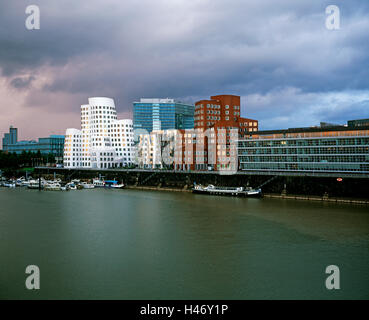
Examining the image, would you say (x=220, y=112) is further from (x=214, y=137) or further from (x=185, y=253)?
(x=185, y=253)

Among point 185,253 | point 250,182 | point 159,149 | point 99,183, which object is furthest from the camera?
point 159,149

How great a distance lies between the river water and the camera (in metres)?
24.5

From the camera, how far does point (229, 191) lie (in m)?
81.8

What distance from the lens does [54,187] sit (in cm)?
9956

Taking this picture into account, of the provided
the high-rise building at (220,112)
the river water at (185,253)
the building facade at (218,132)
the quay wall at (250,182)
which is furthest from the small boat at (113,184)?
the river water at (185,253)

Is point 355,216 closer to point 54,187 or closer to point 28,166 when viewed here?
point 54,187

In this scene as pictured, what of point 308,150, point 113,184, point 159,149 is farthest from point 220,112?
point 308,150

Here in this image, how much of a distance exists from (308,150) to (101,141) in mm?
98555

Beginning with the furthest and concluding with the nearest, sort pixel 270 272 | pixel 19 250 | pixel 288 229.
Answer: pixel 288 229
pixel 19 250
pixel 270 272

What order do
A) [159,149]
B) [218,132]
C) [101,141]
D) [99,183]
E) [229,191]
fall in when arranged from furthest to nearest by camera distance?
[101,141] → [159,149] → [99,183] → [218,132] → [229,191]

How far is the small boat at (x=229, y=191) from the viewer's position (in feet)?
257

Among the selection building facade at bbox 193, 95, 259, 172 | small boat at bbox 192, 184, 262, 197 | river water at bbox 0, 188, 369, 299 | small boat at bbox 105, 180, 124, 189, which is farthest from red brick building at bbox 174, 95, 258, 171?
river water at bbox 0, 188, 369, 299

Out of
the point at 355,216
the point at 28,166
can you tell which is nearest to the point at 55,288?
the point at 355,216
